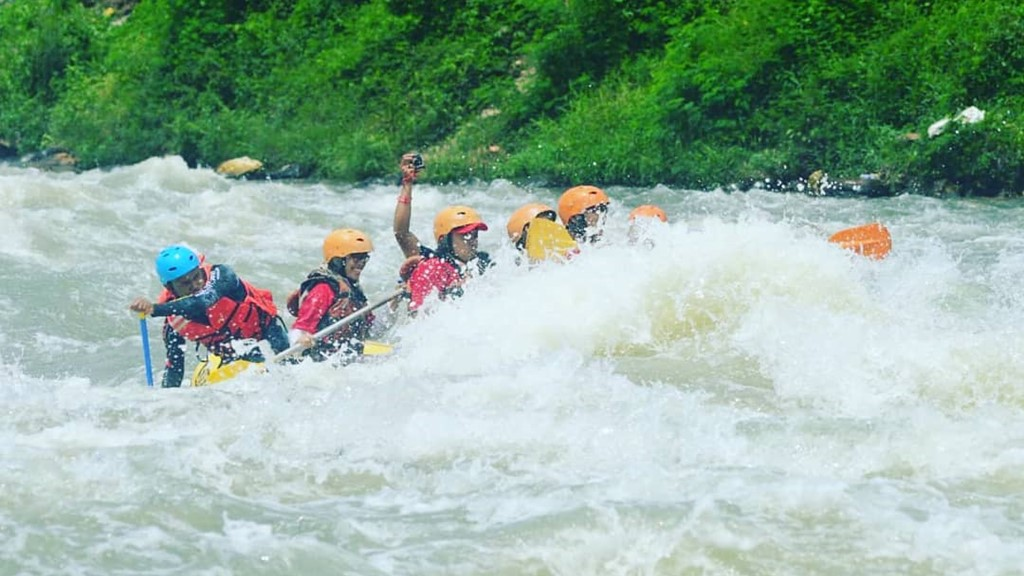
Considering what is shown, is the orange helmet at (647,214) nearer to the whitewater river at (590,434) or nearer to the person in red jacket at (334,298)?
the whitewater river at (590,434)

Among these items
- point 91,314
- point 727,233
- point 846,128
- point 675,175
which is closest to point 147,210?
point 91,314

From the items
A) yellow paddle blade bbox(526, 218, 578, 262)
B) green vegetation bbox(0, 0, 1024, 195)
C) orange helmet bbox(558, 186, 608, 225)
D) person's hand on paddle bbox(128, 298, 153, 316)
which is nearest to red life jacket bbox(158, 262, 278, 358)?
person's hand on paddle bbox(128, 298, 153, 316)

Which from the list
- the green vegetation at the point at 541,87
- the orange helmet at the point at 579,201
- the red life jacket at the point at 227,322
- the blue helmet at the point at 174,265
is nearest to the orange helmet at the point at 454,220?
the orange helmet at the point at 579,201

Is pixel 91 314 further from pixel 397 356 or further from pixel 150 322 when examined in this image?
pixel 397 356

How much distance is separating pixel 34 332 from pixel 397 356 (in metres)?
3.57

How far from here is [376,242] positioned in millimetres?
13438

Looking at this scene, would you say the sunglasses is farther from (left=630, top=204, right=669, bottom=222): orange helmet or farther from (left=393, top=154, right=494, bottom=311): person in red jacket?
(left=630, top=204, right=669, bottom=222): orange helmet

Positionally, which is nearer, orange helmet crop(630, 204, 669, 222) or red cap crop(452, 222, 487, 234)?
red cap crop(452, 222, 487, 234)

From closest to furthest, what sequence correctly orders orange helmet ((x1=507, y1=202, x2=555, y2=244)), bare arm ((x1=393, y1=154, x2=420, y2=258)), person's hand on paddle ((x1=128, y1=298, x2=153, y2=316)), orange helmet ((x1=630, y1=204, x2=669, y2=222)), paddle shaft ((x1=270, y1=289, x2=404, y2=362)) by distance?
person's hand on paddle ((x1=128, y1=298, x2=153, y2=316)), paddle shaft ((x1=270, y1=289, x2=404, y2=362)), bare arm ((x1=393, y1=154, x2=420, y2=258)), orange helmet ((x1=507, y1=202, x2=555, y2=244)), orange helmet ((x1=630, y1=204, x2=669, y2=222))

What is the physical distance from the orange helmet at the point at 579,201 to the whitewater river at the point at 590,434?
22 cm

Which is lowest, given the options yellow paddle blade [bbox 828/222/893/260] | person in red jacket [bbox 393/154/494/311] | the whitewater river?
the whitewater river

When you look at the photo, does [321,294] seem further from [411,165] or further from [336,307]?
[411,165]

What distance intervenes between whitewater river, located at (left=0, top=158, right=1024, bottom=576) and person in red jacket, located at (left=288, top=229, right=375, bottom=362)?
1.09 ft

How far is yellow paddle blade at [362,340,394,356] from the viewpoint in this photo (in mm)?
7773
